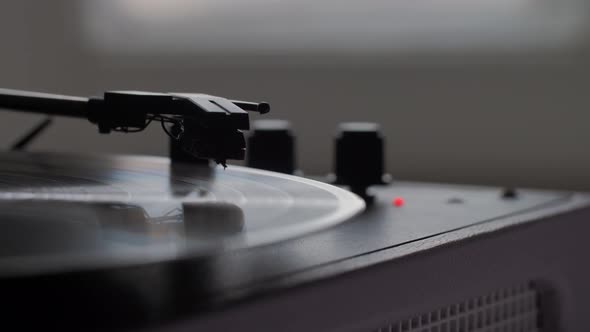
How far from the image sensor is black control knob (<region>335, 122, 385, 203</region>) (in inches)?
29.4

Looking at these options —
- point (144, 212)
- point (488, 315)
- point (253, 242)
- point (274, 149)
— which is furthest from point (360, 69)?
point (253, 242)

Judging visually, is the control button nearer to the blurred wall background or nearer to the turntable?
the turntable

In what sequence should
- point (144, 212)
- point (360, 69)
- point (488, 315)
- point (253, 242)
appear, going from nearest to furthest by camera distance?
point (253, 242) → point (144, 212) → point (488, 315) → point (360, 69)

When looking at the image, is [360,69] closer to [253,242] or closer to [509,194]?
[509,194]

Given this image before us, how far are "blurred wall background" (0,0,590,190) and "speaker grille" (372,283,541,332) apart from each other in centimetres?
76

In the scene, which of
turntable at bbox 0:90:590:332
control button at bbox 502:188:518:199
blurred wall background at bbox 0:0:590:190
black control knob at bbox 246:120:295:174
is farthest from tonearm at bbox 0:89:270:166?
blurred wall background at bbox 0:0:590:190

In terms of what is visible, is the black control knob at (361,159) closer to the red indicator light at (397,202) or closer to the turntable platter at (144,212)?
the red indicator light at (397,202)

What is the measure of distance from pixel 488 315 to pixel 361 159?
225 mm

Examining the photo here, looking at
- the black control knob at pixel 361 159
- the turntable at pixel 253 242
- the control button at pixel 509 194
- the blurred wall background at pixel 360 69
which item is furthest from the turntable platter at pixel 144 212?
the blurred wall background at pixel 360 69

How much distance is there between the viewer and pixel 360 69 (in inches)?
59.1

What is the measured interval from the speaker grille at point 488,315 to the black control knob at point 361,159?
0.18 metres

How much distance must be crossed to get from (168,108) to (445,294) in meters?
0.22

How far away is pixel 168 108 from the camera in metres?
0.52

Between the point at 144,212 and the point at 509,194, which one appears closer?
the point at 144,212
